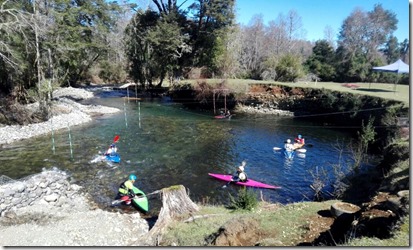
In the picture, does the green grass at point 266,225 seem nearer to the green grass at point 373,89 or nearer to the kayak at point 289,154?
the kayak at point 289,154

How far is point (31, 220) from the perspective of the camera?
1181 centimetres

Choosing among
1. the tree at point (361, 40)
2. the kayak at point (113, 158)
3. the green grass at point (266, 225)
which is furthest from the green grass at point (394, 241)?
the tree at point (361, 40)

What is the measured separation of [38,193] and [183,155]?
9539mm

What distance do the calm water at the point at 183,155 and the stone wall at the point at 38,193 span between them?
1004 mm

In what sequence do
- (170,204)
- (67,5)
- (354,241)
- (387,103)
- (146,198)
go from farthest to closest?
(67,5)
(387,103)
(146,198)
(170,204)
(354,241)

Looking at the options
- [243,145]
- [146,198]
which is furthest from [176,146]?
[146,198]

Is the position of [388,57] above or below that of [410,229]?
above

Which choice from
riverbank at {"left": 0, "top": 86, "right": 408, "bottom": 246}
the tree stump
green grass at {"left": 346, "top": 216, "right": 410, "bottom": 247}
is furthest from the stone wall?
green grass at {"left": 346, "top": 216, "right": 410, "bottom": 247}

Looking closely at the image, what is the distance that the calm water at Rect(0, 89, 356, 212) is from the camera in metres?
16.3

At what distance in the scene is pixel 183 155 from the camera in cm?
2123

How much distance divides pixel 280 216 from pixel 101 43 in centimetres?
3786

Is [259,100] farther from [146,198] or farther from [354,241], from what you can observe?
[354,241]

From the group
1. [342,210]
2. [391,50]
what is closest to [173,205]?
[342,210]

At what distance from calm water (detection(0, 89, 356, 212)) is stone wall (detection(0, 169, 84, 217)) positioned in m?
1.00
